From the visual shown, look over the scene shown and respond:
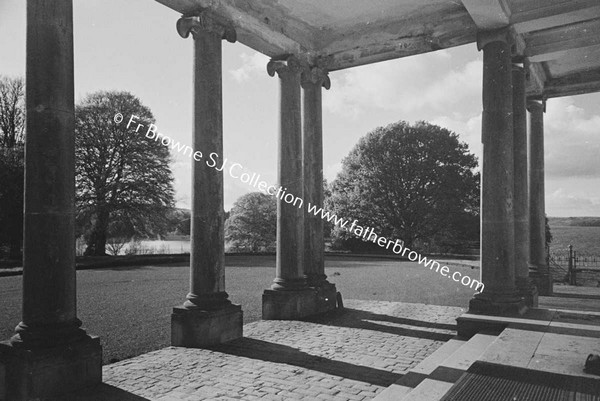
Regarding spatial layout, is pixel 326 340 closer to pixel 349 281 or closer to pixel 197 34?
pixel 197 34

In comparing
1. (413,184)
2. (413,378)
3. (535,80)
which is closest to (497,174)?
(413,378)

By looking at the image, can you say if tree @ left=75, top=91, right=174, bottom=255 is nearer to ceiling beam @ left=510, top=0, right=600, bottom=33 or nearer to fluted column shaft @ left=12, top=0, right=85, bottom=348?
fluted column shaft @ left=12, top=0, right=85, bottom=348

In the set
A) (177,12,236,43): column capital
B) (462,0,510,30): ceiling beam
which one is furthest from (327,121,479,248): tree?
(177,12,236,43): column capital

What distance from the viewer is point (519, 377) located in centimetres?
647

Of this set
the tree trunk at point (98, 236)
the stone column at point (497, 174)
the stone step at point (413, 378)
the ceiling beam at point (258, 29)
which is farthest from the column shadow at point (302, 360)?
the tree trunk at point (98, 236)

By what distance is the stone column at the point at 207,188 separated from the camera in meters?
11.3

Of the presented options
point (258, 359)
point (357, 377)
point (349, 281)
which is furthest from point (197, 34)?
point (349, 281)

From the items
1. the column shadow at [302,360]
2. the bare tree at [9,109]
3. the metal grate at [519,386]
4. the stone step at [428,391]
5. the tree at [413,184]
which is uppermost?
the bare tree at [9,109]

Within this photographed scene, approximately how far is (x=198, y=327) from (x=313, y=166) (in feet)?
23.5

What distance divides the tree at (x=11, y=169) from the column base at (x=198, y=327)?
1199 inches

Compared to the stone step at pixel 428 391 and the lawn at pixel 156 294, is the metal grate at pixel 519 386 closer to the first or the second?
the stone step at pixel 428 391

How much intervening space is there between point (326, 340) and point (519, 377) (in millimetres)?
5625

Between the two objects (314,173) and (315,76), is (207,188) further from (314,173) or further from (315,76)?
(315,76)

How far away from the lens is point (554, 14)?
1176 centimetres
